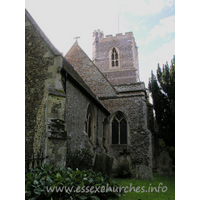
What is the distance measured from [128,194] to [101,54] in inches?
907

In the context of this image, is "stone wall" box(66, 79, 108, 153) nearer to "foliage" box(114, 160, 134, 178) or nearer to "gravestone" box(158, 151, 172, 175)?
"foliage" box(114, 160, 134, 178)

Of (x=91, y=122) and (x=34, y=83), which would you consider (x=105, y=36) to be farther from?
(x=34, y=83)

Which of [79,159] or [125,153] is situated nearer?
[79,159]

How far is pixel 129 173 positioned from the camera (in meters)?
10.0

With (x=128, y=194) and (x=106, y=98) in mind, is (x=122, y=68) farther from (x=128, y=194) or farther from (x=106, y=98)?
(x=128, y=194)

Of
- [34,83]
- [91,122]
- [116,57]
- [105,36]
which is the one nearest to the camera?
[34,83]

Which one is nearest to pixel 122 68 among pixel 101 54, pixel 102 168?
pixel 101 54

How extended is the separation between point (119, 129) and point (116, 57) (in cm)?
1355

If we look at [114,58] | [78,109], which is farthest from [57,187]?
[114,58]

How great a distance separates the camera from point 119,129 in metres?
15.4

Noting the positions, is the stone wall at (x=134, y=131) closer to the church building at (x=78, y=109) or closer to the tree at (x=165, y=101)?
the church building at (x=78, y=109)

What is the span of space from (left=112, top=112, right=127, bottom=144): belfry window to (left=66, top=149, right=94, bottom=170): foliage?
6051mm

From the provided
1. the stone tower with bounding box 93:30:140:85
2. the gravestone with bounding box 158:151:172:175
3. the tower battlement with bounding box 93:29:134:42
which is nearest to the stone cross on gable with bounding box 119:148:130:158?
the gravestone with bounding box 158:151:172:175

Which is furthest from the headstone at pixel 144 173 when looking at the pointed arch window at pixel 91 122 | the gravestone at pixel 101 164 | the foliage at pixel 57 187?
the foliage at pixel 57 187
